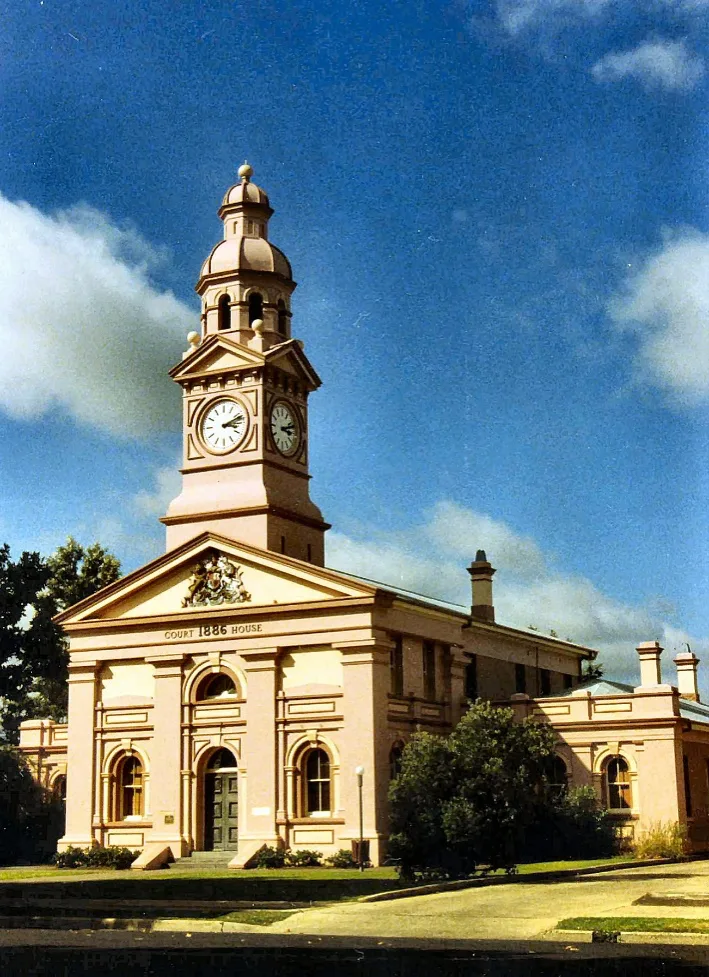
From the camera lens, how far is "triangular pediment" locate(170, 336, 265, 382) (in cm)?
5178

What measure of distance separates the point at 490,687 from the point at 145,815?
15.0 metres

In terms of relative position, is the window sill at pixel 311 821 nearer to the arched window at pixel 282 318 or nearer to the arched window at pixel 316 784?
the arched window at pixel 316 784

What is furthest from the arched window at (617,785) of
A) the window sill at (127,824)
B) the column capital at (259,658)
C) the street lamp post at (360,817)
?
the window sill at (127,824)

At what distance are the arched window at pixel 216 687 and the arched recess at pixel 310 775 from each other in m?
3.50

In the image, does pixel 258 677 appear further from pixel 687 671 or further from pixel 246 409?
pixel 687 671

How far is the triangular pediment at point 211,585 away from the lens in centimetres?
4697

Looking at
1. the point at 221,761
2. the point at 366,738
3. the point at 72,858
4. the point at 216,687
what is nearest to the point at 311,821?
the point at 366,738

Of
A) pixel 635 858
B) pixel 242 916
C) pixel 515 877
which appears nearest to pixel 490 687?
pixel 635 858

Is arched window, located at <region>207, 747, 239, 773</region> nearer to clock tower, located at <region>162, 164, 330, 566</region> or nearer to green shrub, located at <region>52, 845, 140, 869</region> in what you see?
green shrub, located at <region>52, 845, 140, 869</region>

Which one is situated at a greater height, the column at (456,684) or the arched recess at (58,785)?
the column at (456,684)

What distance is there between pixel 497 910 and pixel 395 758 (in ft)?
64.1

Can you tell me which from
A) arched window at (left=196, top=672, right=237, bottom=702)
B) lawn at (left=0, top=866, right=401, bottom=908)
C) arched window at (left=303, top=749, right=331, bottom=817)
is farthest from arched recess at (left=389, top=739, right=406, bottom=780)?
arched window at (left=196, top=672, right=237, bottom=702)

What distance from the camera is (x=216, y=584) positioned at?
48906 millimetres

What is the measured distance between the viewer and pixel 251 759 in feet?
154
